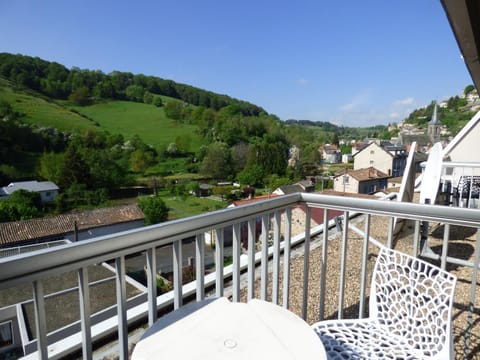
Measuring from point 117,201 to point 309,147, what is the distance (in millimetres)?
32784

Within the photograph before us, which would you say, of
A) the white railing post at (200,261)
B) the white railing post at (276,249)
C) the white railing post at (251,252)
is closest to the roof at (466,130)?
the white railing post at (276,249)

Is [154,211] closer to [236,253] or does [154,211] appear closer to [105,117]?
[236,253]

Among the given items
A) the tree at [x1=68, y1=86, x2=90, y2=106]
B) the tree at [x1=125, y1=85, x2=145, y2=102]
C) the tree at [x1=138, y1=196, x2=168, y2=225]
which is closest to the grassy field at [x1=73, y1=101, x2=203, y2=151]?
the tree at [x1=68, y1=86, x2=90, y2=106]

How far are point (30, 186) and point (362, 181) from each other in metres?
33.4

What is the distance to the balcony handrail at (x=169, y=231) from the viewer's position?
2.27ft

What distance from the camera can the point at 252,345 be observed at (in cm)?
76

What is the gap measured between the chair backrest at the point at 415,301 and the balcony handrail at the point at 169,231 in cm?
24

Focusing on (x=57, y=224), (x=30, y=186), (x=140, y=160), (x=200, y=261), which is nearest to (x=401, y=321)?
(x=200, y=261)

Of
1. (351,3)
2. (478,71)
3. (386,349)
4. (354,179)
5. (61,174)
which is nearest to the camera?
(386,349)

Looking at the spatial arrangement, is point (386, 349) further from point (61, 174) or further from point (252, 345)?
point (61, 174)

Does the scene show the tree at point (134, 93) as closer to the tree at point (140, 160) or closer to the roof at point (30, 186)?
the tree at point (140, 160)

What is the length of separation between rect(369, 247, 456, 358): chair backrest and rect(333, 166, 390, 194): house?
91.5 feet

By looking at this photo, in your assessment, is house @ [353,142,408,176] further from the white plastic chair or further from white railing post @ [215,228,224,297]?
white railing post @ [215,228,224,297]

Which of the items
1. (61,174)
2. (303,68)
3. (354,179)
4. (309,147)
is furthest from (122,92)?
(354,179)
